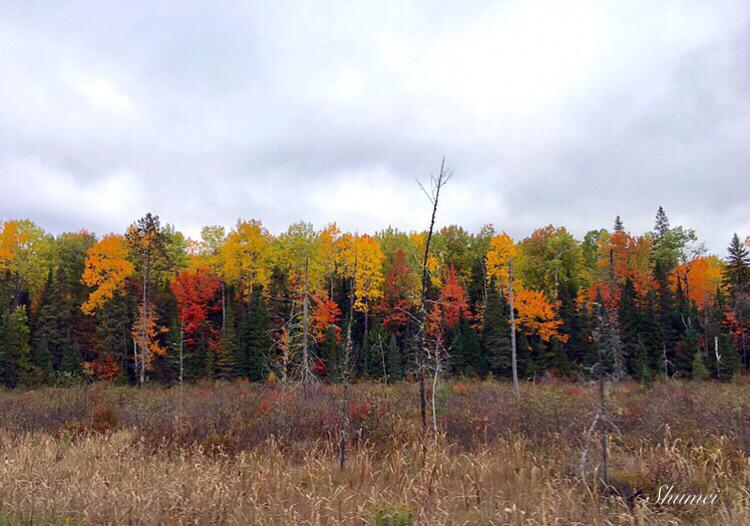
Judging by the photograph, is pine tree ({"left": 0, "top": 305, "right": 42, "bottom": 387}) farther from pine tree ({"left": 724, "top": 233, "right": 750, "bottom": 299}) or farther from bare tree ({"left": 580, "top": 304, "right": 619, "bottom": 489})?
pine tree ({"left": 724, "top": 233, "right": 750, "bottom": 299})

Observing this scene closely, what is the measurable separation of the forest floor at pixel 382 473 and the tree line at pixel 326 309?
14834 mm

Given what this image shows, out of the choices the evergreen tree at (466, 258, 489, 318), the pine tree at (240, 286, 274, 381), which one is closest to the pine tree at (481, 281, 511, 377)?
the evergreen tree at (466, 258, 489, 318)

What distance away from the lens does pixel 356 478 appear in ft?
21.7

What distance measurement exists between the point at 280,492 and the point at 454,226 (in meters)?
43.8

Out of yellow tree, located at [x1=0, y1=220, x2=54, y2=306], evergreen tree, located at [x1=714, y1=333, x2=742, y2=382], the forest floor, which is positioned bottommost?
evergreen tree, located at [x1=714, y1=333, x2=742, y2=382]

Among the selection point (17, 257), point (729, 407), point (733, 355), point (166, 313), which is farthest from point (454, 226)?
point (17, 257)

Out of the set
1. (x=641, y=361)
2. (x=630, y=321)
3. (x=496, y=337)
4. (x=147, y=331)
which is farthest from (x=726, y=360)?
(x=147, y=331)

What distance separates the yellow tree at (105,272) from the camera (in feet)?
101

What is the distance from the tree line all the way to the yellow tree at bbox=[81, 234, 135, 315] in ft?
0.30

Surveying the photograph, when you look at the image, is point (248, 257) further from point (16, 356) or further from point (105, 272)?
point (16, 356)

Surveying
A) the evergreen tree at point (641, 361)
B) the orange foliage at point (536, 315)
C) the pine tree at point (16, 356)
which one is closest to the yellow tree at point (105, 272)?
the pine tree at point (16, 356)

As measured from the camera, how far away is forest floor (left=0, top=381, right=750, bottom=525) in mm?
5047

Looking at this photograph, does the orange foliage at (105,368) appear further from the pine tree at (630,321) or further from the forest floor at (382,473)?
the pine tree at (630,321)

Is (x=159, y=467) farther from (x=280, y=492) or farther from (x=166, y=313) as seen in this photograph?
(x=166, y=313)
